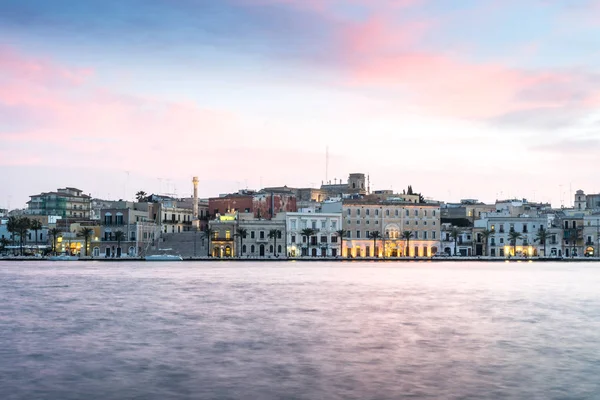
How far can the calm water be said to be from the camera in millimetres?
20672

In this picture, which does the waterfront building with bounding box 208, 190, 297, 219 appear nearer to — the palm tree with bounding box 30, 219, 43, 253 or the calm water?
the palm tree with bounding box 30, 219, 43, 253

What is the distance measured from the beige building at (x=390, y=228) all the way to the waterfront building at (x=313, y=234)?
5.69 feet

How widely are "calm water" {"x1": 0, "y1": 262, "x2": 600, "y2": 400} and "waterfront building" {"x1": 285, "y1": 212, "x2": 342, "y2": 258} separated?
65744 millimetres

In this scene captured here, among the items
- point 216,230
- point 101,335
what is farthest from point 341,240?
point 101,335

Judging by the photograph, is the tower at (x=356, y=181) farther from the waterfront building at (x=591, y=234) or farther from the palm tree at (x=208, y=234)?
the waterfront building at (x=591, y=234)

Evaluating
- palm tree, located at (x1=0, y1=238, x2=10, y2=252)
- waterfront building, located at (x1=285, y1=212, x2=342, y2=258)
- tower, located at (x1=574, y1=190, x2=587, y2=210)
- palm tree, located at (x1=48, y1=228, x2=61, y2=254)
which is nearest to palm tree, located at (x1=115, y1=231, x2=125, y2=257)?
palm tree, located at (x1=48, y1=228, x2=61, y2=254)

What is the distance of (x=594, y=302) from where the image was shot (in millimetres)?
46875

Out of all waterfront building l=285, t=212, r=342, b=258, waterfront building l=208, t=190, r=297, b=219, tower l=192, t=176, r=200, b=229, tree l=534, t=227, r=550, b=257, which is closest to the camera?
waterfront building l=285, t=212, r=342, b=258

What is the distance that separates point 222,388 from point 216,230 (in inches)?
3852

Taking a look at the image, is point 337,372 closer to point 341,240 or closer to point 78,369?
point 78,369

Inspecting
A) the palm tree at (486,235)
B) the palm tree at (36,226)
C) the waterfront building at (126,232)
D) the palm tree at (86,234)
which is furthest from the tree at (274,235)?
the palm tree at (36,226)

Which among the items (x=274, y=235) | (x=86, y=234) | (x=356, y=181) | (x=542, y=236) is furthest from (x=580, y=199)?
(x=86, y=234)

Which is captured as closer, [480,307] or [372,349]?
[372,349]

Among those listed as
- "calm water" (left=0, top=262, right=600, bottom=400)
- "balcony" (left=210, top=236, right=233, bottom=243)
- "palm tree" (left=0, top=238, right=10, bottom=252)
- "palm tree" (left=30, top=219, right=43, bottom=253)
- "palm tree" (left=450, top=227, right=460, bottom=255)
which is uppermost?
"palm tree" (left=30, top=219, right=43, bottom=253)
